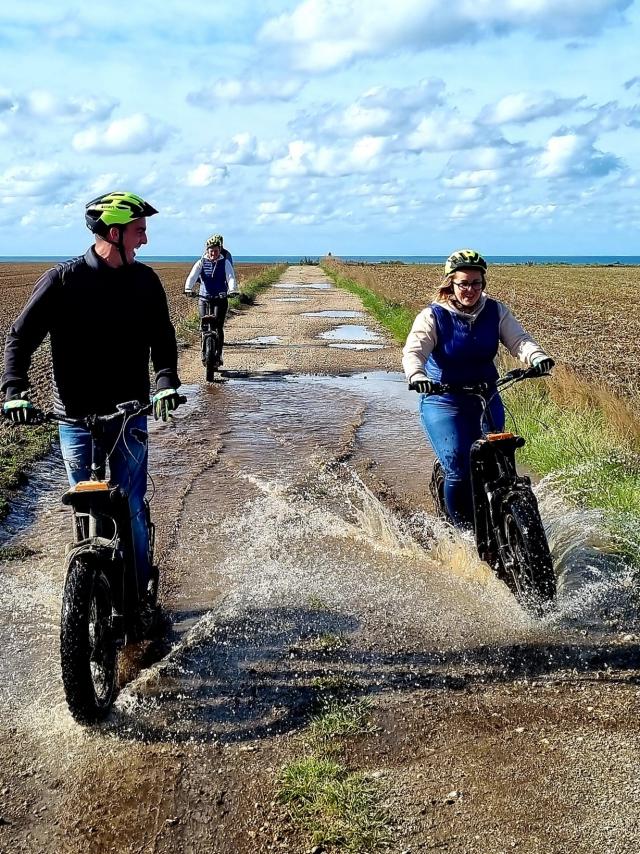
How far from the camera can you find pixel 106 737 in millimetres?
3492

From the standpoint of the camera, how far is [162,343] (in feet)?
13.2

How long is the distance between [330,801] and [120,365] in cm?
214

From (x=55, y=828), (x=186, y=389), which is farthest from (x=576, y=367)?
(x=55, y=828)

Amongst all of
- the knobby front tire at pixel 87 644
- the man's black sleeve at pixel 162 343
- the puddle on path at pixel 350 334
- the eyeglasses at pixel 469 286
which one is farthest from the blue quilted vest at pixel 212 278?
the knobby front tire at pixel 87 644

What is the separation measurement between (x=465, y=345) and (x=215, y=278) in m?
8.49

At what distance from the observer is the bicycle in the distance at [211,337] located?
487 inches

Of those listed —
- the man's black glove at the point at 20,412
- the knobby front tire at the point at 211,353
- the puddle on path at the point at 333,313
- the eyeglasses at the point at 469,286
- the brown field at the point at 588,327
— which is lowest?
the brown field at the point at 588,327

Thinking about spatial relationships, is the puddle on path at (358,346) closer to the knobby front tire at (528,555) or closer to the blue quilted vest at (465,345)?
the blue quilted vest at (465,345)

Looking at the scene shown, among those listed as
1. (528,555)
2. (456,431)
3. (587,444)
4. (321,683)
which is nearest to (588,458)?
(587,444)

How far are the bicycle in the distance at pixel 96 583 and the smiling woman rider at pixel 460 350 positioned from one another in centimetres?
189

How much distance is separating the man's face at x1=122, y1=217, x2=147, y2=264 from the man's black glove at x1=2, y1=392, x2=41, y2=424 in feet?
2.68

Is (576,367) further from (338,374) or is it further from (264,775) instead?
(264,775)

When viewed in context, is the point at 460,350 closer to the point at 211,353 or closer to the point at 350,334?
the point at 211,353

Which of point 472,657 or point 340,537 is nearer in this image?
point 472,657
